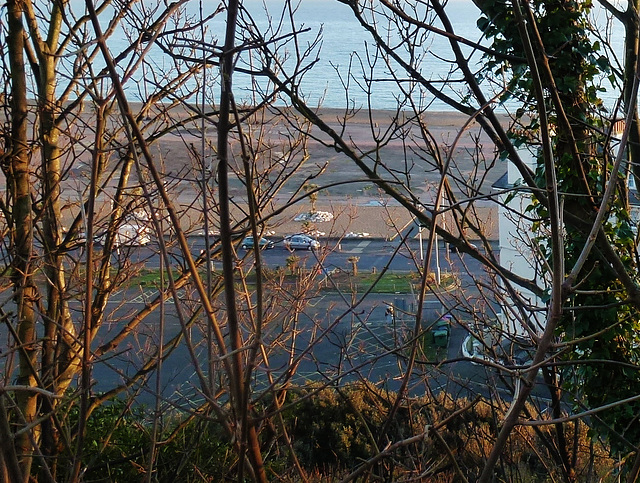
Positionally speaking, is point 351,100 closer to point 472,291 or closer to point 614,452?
point 614,452

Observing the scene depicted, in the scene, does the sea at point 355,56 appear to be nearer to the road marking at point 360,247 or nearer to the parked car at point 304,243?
the parked car at point 304,243

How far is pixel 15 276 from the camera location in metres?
4.23

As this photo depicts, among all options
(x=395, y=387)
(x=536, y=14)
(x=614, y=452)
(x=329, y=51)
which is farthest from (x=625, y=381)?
(x=395, y=387)

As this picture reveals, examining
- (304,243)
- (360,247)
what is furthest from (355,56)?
(360,247)

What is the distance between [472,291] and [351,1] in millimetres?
14082

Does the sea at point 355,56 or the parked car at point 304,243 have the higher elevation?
the sea at point 355,56

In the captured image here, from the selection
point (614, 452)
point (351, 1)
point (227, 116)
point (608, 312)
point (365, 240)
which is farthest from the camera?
point (365, 240)

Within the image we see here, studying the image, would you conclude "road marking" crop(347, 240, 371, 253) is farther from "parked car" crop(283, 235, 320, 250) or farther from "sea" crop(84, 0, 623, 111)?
"sea" crop(84, 0, 623, 111)

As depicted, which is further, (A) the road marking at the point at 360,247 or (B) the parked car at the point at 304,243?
(A) the road marking at the point at 360,247

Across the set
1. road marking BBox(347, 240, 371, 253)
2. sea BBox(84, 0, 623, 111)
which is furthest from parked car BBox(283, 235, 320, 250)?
road marking BBox(347, 240, 371, 253)

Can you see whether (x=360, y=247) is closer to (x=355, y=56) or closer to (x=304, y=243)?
(x=304, y=243)

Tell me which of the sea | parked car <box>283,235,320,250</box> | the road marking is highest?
the sea

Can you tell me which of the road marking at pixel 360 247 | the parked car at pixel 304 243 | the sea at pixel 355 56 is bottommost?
the road marking at pixel 360 247

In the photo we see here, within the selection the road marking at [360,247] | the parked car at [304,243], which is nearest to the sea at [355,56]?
the parked car at [304,243]
